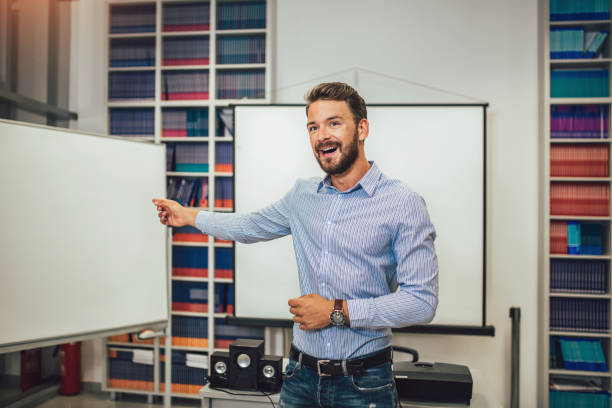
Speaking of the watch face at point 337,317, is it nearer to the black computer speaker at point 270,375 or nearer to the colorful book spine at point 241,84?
the black computer speaker at point 270,375

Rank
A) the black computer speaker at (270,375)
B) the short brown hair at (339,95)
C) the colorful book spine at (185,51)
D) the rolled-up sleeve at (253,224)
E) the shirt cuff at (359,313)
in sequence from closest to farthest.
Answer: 1. the shirt cuff at (359,313)
2. the short brown hair at (339,95)
3. the rolled-up sleeve at (253,224)
4. the black computer speaker at (270,375)
5. the colorful book spine at (185,51)

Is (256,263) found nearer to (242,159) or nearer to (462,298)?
(242,159)

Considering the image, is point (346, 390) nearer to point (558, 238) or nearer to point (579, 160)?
point (558, 238)

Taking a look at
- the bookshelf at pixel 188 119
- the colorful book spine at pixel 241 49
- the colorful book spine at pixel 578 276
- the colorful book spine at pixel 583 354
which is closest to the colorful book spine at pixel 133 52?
the bookshelf at pixel 188 119

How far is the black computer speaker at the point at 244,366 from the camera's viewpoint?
1.94 meters

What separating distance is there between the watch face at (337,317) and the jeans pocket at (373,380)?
7.6 inches

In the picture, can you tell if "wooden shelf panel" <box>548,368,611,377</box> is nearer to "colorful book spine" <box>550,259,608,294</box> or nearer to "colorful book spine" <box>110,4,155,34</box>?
"colorful book spine" <box>550,259,608,294</box>

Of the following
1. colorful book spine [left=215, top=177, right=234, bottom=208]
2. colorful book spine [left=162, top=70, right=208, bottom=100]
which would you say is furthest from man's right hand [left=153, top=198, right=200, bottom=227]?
colorful book spine [left=162, top=70, right=208, bottom=100]

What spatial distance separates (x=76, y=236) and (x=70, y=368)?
5.21 feet

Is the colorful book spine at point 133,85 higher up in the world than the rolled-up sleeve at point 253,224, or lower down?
higher up

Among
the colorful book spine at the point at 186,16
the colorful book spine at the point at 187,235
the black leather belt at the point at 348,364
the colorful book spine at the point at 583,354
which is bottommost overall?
the colorful book spine at the point at 583,354

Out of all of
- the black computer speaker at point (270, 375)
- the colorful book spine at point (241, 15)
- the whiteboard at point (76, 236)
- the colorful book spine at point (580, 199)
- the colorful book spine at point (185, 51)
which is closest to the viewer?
the black computer speaker at point (270, 375)

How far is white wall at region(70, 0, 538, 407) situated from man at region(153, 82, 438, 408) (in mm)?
1663

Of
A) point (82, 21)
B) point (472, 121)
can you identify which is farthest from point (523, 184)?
point (82, 21)
